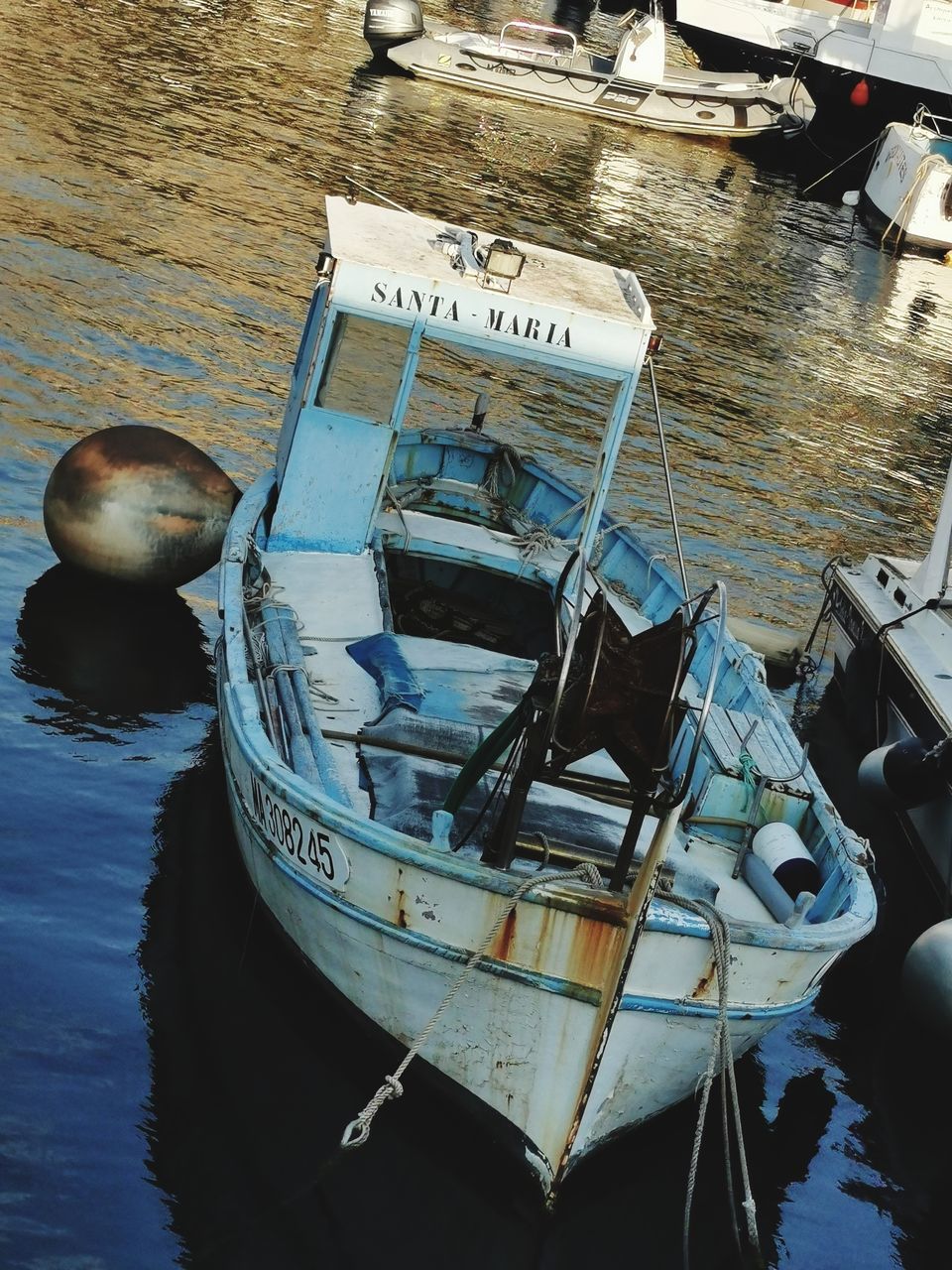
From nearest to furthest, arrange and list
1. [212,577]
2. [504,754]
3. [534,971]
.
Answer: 1. [534,971]
2. [504,754]
3. [212,577]

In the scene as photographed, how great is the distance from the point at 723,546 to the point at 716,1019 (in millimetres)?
9915

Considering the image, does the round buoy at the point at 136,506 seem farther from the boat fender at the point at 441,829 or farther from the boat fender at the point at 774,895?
the boat fender at the point at 774,895

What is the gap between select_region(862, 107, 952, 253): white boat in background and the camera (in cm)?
3247

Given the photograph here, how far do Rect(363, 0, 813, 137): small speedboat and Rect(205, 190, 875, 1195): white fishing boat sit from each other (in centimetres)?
2455

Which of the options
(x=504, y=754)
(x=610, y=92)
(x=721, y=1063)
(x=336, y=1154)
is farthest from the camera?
(x=610, y=92)

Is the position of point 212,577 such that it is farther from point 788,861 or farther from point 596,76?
point 596,76

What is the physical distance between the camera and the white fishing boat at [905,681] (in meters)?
11.2

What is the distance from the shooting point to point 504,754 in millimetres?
8602

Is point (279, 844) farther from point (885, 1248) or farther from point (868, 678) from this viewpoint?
point (868, 678)

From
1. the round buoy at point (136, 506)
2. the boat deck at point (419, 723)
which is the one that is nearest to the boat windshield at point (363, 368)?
the boat deck at point (419, 723)

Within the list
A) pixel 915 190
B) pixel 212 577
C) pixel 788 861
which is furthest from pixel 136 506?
pixel 915 190

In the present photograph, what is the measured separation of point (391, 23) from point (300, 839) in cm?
3013

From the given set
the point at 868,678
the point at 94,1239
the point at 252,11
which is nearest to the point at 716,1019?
the point at 94,1239

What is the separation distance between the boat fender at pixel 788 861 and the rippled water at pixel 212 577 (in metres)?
1.22
